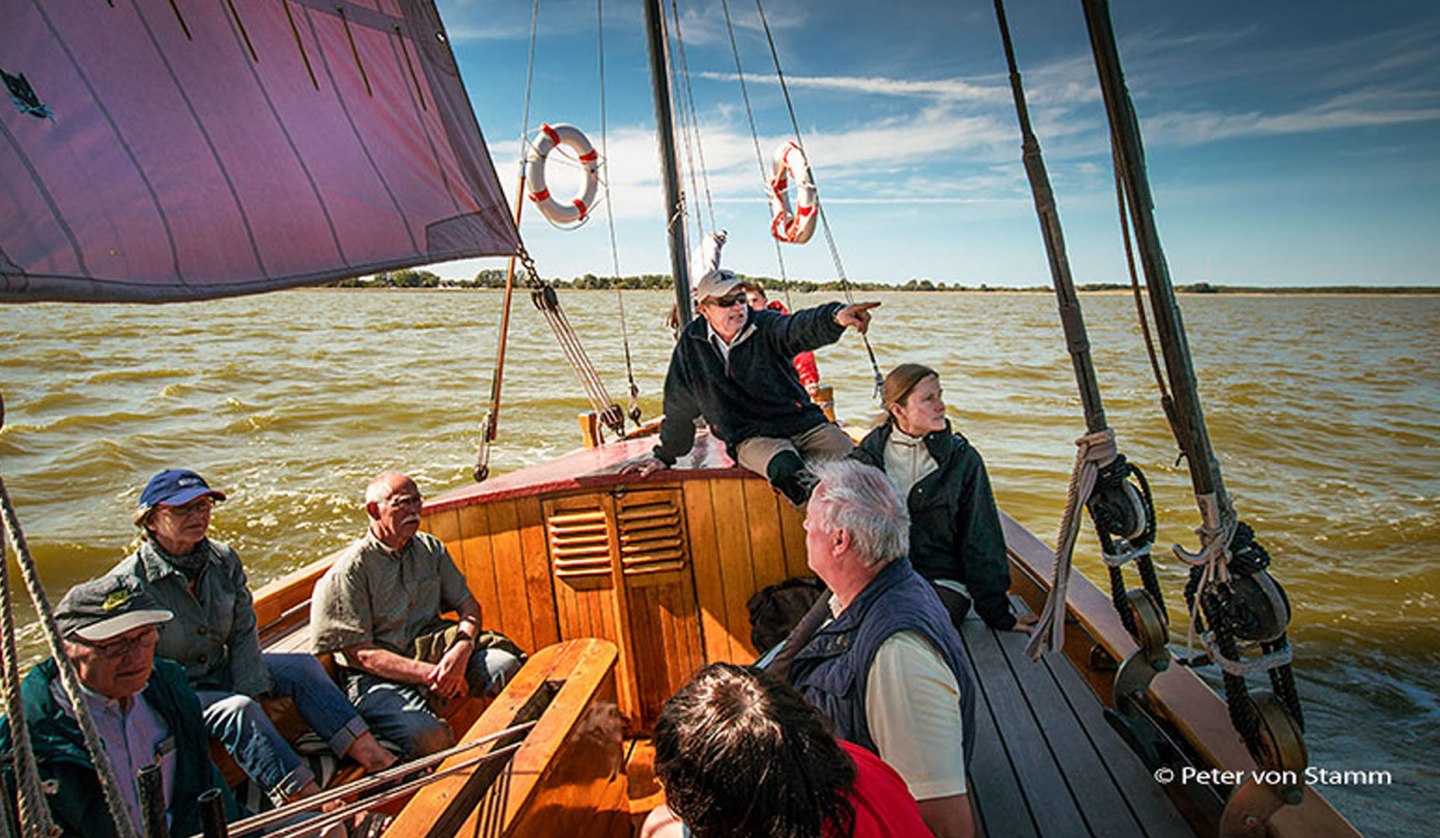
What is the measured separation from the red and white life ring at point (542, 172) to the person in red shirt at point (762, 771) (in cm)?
640

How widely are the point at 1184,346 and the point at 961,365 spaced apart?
68.8 ft

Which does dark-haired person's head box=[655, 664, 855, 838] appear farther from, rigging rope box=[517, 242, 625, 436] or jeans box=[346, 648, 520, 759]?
rigging rope box=[517, 242, 625, 436]

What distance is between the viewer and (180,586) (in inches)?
91.4

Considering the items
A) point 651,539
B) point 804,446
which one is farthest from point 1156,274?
point 651,539

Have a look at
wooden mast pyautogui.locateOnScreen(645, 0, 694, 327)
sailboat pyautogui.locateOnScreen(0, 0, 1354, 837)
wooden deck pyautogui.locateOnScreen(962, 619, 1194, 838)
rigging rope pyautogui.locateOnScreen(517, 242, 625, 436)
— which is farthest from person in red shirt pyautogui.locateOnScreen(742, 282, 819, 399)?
wooden deck pyautogui.locateOnScreen(962, 619, 1194, 838)

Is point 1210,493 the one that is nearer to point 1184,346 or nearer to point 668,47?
point 1184,346

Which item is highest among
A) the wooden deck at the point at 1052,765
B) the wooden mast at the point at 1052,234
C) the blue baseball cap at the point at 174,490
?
the wooden mast at the point at 1052,234

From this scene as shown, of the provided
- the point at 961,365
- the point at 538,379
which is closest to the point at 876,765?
the point at 538,379

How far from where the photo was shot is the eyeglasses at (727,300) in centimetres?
299

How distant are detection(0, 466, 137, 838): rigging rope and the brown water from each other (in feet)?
15.6

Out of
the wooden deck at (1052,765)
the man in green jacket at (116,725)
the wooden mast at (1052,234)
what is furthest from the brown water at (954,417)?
the man in green jacket at (116,725)

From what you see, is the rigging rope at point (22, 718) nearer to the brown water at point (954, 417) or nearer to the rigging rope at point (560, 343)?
the rigging rope at point (560, 343)

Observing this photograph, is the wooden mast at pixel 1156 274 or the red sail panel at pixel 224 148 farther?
the red sail panel at pixel 224 148

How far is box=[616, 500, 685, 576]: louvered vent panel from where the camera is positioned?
3141mm
